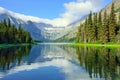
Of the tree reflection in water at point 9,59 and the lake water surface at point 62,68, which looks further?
the tree reflection in water at point 9,59

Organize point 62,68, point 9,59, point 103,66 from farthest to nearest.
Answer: point 9,59 → point 62,68 → point 103,66

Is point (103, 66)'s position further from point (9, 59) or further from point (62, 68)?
point (9, 59)

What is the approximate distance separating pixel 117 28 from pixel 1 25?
3075 inches

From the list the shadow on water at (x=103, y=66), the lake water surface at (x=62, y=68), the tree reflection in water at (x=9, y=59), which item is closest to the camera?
the lake water surface at (x=62, y=68)


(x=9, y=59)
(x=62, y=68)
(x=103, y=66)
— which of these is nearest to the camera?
(x=103, y=66)

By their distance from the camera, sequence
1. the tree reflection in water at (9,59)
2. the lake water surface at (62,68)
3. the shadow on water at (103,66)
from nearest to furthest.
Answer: the lake water surface at (62,68) → the shadow on water at (103,66) → the tree reflection in water at (9,59)

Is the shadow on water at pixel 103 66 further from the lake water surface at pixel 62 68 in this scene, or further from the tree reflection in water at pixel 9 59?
the tree reflection in water at pixel 9 59

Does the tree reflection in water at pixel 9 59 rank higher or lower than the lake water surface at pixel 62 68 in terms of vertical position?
higher

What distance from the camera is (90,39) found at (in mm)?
158750

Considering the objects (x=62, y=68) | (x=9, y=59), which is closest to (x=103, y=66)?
(x=62, y=68)

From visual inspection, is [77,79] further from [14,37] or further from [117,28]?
[14,37]

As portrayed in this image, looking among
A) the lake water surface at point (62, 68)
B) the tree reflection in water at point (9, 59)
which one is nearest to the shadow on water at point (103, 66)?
the lake water surface at point (62, 68)

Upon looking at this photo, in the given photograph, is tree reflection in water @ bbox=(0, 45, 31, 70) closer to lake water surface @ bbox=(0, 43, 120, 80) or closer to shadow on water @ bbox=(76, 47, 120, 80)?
lake water surface @ bbox=(0, 43, 120, 80)

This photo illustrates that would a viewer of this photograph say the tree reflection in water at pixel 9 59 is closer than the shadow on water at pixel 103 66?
No
